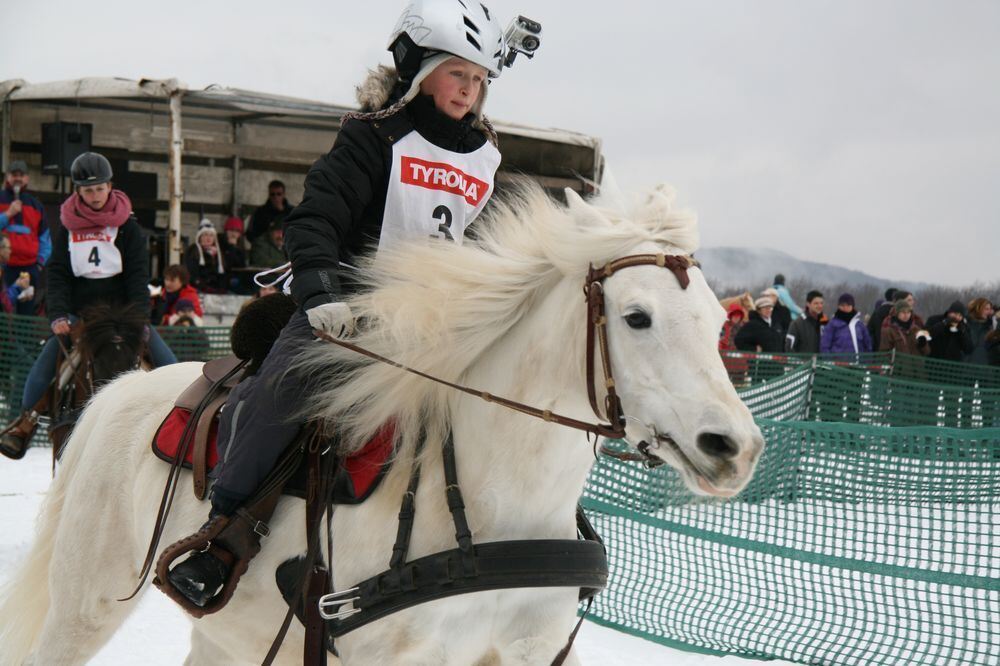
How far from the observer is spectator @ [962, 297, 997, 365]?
48.4 ft

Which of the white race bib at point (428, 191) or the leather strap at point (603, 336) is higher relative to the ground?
the white race bib at point (428, 191)

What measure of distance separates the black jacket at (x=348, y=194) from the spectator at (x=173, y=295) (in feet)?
29.3

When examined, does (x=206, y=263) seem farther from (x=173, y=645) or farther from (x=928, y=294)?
(x=928, y=294)

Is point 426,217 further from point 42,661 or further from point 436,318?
point 42,661

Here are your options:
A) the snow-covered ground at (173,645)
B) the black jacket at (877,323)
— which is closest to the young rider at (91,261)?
the snow-covered ground at (173,645)

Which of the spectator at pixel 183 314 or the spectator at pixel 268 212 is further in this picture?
the spectator at pixel 268 212

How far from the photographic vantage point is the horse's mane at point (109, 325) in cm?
669

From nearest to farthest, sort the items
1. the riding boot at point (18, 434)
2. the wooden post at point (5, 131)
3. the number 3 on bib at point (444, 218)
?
the number 3 on bib at point (444, 218)
the riding boot at point (18, 434)
the wooden post at point (5, 131)

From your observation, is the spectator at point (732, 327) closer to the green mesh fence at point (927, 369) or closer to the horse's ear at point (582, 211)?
the green mesh fence at point (927, 369)

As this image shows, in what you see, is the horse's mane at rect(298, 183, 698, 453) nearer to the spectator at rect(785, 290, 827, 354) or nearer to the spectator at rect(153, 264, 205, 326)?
the spectator at rect(153, 264, 205, 326)

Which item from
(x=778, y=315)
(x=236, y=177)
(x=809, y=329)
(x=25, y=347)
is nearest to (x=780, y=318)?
(x=778, y=315)

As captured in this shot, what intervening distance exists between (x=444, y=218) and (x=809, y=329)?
12695 millimetres

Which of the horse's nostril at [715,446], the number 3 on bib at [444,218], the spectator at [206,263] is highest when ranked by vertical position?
the number 3 on bib at [444,218]

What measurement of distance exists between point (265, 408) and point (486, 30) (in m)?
1.40
